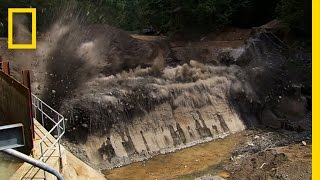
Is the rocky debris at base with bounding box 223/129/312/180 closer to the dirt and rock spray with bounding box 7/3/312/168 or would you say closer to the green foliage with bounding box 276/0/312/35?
the dirt and rock spray with bounding box 7/3/312/168

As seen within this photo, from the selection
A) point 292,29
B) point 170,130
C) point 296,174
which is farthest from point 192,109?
point 292,29

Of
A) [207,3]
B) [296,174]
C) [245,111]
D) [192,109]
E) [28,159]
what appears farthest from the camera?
[207,3]

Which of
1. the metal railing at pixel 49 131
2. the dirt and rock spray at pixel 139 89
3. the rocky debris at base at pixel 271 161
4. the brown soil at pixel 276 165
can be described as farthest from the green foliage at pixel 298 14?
the metal railing at pixel 49 131

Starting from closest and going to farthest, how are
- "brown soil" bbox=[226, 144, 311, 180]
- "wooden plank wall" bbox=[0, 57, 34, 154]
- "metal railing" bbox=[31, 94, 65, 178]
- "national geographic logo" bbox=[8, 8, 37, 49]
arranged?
"metal railing" bbox=[31, 94, 65, 178]
"wooden plank wall" bbox=[0, 57, 34, 154]
"brown soil" bbox=[226, 144, 311, 180]
"national geographic logo" bbox=[8, 8, 37, 49]

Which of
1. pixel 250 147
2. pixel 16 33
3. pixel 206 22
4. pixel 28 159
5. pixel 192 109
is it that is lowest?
pixel 250 147

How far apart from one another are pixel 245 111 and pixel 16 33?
45.9ft

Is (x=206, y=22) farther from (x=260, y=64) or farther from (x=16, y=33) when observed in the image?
(x=16, y=33)

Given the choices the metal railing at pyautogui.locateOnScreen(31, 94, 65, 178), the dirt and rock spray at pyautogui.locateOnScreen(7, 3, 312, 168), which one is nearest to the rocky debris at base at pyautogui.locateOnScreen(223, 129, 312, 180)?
the dirt and rock spray at pyautogui.locateOnScreen(7, 3, 312, 168)

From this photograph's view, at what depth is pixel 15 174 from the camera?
6.56 metres

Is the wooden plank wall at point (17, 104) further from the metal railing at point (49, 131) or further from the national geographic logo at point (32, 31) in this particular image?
the national geographic logo at point (32, 31)

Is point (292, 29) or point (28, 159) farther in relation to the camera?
point (292, 29)

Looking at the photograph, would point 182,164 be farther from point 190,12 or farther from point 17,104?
point 190,12

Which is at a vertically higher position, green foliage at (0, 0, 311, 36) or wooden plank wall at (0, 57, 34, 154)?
green foliage at (0, 0, 311, 36)

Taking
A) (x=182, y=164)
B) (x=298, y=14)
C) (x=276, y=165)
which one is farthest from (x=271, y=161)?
(x=298, y=14)
